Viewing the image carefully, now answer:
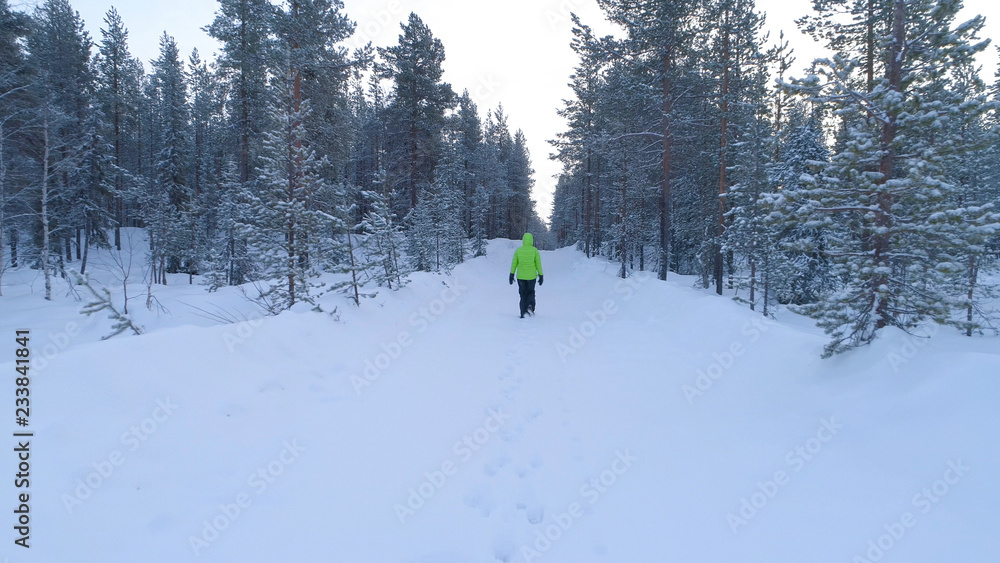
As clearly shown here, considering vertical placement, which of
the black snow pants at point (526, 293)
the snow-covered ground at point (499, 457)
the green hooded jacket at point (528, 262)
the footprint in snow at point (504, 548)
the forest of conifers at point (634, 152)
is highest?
the forest of conifers at point (634, 152)

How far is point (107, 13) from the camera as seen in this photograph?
2919cm

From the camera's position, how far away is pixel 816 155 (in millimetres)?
17328

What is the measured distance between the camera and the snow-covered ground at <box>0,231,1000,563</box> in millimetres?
2533

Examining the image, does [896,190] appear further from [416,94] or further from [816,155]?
[416,94]

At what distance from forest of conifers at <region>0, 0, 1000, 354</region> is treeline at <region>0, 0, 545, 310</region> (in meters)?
0.10

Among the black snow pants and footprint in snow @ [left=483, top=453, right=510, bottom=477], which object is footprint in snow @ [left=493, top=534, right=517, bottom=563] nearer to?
footprint in snow @ [left=483, top=453, right=510, bottom=477]

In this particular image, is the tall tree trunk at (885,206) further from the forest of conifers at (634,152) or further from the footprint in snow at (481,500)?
the footprint in snow at (481,500)

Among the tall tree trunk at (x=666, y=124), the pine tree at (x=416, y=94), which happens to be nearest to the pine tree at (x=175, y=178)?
the pine tree at (x=416, y=94)

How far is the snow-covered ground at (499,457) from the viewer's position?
→ 2.53m

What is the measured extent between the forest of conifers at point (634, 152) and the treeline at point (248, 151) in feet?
0.34

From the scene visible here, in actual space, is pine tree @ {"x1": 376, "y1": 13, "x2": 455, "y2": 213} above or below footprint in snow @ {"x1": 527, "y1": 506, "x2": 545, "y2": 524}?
above

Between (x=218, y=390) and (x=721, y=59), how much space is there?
63.8ft

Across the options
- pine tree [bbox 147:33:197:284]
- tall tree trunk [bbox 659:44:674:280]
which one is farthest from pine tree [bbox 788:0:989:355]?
pine tree [bbox 147:33:197:284]

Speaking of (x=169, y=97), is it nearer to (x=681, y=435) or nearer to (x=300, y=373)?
(x=300, y=373)
